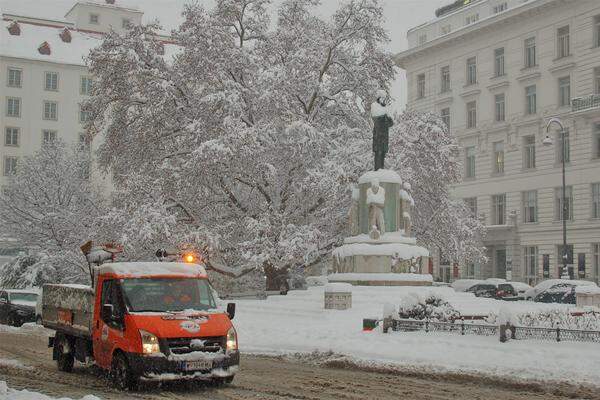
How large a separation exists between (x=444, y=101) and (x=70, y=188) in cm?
3149

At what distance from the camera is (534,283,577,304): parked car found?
115 feet

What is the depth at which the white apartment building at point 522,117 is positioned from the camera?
52031mm

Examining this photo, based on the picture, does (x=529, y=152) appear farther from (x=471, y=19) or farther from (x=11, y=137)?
(x=11, y=137)

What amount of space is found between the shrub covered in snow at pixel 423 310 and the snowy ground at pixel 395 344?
2.82 ft

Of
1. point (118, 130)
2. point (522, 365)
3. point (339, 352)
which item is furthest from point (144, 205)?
point (522, 365)

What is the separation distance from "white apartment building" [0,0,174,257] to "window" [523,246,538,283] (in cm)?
4179

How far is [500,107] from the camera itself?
60.4 meters

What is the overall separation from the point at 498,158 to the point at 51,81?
43756 mm

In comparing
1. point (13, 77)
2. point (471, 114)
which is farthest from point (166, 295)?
point (13, 77)

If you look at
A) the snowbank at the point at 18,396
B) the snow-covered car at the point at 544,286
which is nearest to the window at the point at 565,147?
the snow-covered car at the point at 544,286

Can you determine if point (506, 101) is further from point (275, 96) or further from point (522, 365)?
point (522, 365)

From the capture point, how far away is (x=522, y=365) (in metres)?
15.0

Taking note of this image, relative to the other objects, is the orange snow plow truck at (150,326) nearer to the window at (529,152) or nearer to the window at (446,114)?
the window at (529,152)

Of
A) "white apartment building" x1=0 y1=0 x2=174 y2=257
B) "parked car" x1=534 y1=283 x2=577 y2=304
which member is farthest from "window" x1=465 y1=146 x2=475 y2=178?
"white apartment building" x1=0 y1=0 x2=174 y2=257
